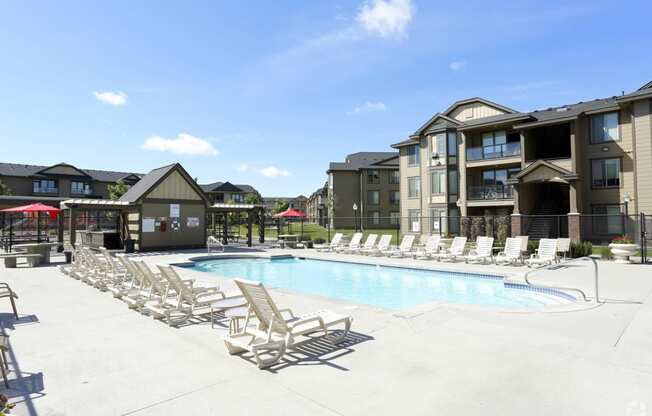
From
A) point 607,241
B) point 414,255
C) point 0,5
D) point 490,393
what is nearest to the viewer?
point 490,393

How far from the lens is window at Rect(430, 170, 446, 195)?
30062 mm

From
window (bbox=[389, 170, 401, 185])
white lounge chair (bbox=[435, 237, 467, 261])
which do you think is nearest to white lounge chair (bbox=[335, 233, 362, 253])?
white lounge chair (bbox=[435, 237, 467, 261])

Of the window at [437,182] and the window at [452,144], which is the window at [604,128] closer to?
the window at [452,144]

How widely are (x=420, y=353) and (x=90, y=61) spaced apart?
1504 centimetres

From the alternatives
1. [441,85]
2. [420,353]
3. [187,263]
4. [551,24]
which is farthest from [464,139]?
[420,353]

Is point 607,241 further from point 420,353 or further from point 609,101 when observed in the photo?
point 420,353

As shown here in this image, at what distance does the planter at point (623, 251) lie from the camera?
14.8 meters

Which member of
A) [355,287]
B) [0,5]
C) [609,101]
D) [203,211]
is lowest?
[355,287]

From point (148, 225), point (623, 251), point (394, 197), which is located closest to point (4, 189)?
point (148, 225)

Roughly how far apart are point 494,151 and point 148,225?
78.7 feet

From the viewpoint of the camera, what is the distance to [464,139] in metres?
29.6

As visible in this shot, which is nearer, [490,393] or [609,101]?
[490,393]

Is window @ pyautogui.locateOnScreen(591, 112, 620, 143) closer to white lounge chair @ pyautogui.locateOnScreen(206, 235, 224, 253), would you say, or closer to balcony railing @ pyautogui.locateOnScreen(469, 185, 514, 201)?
balcony railing @ pyautogui.locateOnScreen(469, 185, 514, 201)

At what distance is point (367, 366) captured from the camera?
4684 millimetres
